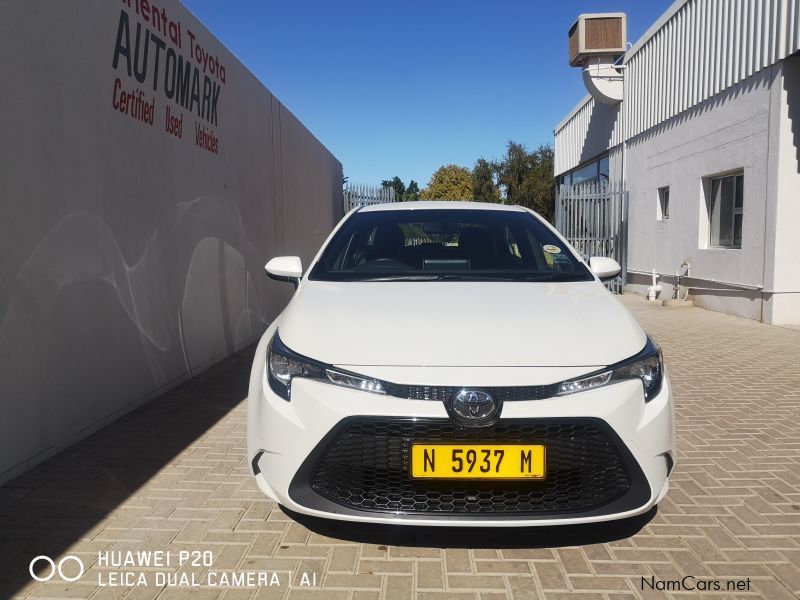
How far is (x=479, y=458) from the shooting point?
7.11ft

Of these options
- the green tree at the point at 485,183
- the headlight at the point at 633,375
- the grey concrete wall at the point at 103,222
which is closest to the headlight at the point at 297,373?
the headlight at the point at 633,375

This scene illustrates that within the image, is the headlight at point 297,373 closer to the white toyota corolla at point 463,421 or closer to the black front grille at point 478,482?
the white toyota corolla at point 463,421

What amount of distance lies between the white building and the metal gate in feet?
0.76

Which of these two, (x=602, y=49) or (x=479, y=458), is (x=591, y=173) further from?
(x=479, y=458)

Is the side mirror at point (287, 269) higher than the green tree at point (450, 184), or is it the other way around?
the green tree at point (450, 184)

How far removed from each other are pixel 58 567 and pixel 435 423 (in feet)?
5.43

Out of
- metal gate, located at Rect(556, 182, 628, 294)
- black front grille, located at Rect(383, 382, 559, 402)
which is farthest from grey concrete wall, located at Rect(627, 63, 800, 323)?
black front grille, located at Rect(383, 382, 559, 402)

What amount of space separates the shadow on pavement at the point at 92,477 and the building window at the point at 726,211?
8.57 metres

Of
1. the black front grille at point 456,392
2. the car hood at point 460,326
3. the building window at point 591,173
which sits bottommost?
the black front grille at point 456,392

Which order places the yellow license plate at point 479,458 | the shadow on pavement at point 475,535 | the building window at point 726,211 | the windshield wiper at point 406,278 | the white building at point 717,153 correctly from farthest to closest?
the building window at point 726,211 → the white building at point 717,153 → the windshield wiper at point 406,278 → the shadow on pavement at point 475,535 → the yellow license plate at point 479,458

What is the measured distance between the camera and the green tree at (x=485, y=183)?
37.8m

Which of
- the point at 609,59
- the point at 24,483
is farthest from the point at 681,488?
the point at 609,59

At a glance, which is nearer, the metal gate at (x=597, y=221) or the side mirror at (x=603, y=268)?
the side mirror at (x=603, y=268)

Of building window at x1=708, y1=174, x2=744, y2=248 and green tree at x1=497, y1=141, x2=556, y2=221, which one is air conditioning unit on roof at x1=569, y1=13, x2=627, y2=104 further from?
green tree at x1=497, y1=141, x2=556, y2=221
